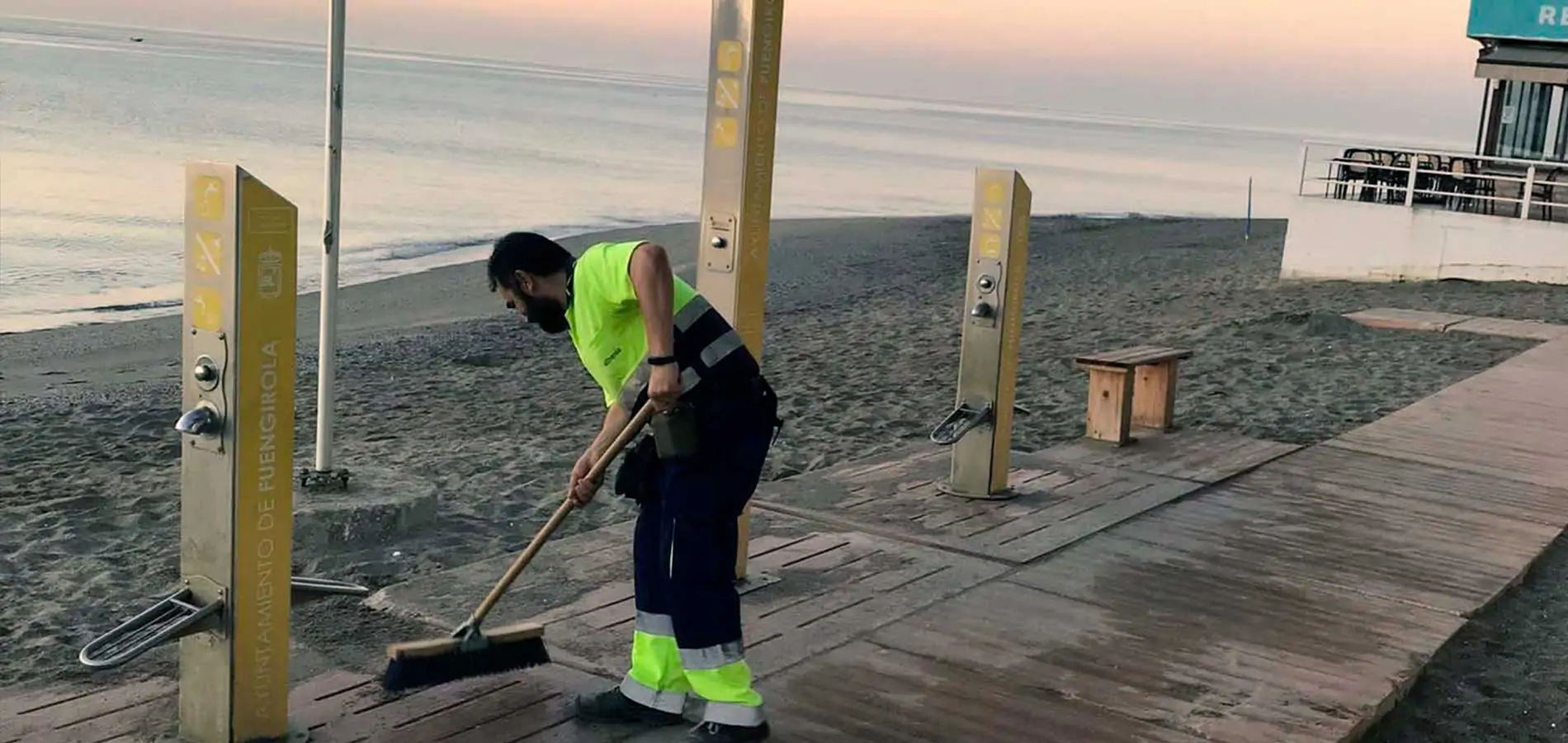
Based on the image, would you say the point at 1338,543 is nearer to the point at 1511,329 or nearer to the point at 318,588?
the point at 318,588

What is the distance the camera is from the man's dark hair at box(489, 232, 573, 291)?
12.5 feet

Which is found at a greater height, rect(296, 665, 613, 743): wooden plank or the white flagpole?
the white flagpole

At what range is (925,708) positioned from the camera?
436 centimetres

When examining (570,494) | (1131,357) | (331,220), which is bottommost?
(1131,357)

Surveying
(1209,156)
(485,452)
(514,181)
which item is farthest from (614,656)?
(1209,156)

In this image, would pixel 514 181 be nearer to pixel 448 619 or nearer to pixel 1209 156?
pixel 448 619

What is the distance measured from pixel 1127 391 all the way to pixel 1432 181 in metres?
14.6

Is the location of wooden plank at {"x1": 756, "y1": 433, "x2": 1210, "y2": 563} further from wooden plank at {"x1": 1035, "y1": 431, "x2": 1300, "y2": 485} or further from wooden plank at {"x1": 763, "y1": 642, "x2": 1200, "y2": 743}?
wooden plank at {"x1": 763, "y1": 642, "x2": 1200, "y2": 743}

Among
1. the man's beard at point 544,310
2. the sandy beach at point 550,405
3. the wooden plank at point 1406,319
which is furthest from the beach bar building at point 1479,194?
the man's beard at point 544,310

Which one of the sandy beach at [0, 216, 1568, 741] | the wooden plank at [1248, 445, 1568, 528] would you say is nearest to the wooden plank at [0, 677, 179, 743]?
the sandy beach at [0, 216, 1568, 741]

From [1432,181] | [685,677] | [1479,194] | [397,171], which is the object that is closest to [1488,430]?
[685,677]

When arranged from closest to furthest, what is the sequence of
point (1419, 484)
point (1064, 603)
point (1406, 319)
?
point (1064, 603), point (1419, 484), point (1406, 319)

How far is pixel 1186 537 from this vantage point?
6500 mm

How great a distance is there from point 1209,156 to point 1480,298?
89.3 meters
